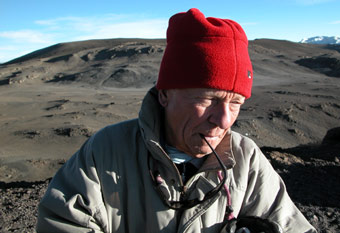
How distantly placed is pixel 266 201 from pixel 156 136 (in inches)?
21.9

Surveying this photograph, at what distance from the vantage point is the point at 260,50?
30953 millimetres

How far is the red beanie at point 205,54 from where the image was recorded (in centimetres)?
135

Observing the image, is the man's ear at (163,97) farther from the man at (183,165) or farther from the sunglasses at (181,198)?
the sunglasses at (181,198)

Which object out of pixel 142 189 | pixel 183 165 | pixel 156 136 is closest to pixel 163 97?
pixel 156 136

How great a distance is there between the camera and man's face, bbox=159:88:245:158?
4.48 ft

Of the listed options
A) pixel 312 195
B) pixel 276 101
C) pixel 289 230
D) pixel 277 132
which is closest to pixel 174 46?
pixel 289 230

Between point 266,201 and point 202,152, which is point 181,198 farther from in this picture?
point 266,201

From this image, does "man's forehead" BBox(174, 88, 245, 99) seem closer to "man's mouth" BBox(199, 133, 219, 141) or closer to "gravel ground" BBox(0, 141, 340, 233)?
"man's mouth" BBox(199, 133, 219, 141)

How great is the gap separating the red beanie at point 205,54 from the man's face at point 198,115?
0.12 ft

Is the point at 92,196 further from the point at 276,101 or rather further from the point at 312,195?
the point at 276,101

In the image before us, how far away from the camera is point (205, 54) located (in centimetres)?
136

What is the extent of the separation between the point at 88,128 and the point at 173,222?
809cm

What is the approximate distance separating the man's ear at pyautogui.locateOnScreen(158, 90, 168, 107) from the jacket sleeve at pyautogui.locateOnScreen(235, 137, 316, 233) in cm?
41

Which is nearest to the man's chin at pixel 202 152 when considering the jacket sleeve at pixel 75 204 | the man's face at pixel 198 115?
the man's face at pixel 198 115
